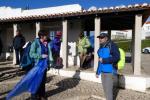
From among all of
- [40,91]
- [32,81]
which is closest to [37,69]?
[32,81]

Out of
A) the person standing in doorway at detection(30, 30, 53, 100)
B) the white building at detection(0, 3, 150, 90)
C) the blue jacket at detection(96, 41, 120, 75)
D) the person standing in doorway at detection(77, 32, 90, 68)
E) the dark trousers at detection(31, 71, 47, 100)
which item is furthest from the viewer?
the person standing in doorway at detection(77, 32, 90, 68)

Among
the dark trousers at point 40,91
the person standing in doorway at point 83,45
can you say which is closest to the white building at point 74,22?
the person standing in doorway at point 83,45

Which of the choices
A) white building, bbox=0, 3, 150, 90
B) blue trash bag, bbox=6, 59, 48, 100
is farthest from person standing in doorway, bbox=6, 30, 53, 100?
white building, bbox=0, 3, 150, 90

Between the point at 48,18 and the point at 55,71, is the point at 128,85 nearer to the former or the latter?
the point at 55,71

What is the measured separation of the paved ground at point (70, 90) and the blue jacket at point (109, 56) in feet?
5.61

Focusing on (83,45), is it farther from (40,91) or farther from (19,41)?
(40,91)

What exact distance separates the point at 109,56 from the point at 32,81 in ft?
6.22

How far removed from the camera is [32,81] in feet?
25.9

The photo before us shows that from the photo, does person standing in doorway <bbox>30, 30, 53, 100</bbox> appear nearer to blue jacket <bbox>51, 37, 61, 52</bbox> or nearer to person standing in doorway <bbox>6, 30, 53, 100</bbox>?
person standing in doorway <bbox>6, 30, 53, 100</bbox>

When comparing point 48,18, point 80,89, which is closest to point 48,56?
point 80,89

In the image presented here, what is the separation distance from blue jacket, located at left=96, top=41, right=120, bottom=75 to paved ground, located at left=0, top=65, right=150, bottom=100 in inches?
67.4

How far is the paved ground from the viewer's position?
9.31 m

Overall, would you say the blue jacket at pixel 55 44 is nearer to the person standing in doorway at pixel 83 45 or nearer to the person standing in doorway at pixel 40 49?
the person standing in doorway at pixel 83 45

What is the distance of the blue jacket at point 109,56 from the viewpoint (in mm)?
7559
